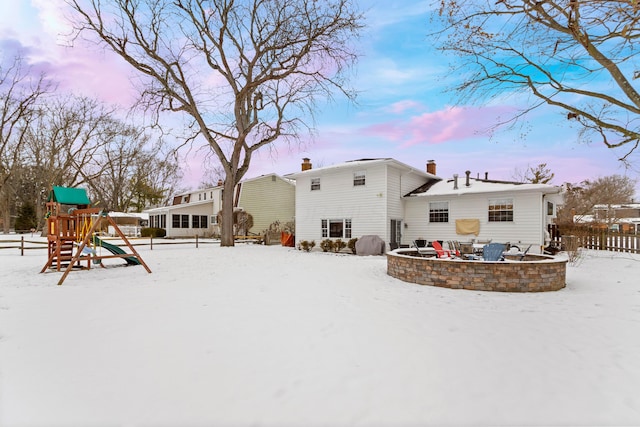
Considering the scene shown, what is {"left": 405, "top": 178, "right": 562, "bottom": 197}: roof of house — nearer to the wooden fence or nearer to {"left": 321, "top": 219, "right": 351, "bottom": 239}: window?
{"left": 321, "top": 219, "right": 351, "bottom": 239}: window

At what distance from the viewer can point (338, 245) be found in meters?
17.2

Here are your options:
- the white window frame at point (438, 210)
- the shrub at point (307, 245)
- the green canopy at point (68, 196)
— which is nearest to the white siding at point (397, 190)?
the white window frame at point (438, 210)

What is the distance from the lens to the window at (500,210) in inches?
568

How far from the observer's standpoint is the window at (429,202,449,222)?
53.3 ft

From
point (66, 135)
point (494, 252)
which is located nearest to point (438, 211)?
point (494, 252)

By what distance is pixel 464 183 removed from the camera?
16766 mm

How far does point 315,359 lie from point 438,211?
14514 mm

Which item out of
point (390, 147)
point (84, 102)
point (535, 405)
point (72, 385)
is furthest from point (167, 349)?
point (84, 102)

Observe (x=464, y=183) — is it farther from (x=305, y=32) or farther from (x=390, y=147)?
(x=305, y=32)

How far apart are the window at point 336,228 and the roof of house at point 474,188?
3.68m

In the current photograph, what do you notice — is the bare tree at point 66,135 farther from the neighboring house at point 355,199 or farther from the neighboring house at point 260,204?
the neighboring house at point 355,199

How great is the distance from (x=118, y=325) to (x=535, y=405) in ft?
16.7

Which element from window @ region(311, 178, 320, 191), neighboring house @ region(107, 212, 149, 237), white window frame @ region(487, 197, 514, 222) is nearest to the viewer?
white window frame @ region(487, 197, 514, 222)

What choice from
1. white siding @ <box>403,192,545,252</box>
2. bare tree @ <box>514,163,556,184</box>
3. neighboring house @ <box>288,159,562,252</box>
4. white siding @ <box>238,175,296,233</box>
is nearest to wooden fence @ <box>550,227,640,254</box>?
neighboring house @ <box>288,159,562,252</box>
